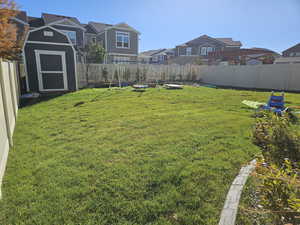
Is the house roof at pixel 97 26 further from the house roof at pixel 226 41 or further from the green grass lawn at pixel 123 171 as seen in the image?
the green grass lawn at pixel 123 171

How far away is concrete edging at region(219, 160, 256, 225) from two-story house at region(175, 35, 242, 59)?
33.0 meters

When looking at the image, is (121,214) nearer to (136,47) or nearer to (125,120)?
(125,120)

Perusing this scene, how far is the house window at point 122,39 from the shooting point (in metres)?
22.3

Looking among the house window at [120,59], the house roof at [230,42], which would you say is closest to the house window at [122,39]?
the house window at [120,59]

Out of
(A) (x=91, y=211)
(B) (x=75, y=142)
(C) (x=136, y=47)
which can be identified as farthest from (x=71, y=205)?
(C) (x=136, y=47)

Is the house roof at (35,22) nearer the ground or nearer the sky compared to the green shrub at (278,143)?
nearer the sky

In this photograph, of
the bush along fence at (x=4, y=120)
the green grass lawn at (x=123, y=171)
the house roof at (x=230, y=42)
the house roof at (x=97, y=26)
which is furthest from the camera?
the house roof at (x=230, y=42)

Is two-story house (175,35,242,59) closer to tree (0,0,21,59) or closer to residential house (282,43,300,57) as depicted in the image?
residential house (282,43,300,57)

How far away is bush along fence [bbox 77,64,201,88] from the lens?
12.8m

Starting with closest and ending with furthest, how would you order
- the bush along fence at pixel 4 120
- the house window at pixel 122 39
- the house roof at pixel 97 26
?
the bush along fence at pixel 4 120
the house window at pixel 122 39
the house roof at pixel 97 26

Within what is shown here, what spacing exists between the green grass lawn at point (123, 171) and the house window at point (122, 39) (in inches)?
787

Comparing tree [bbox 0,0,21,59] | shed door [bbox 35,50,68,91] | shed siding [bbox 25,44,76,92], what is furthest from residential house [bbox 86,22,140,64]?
tree [bbox 0,0,21,59]

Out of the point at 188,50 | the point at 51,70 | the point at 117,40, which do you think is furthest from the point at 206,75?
the point at 188,50

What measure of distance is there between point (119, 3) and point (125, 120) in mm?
9979
